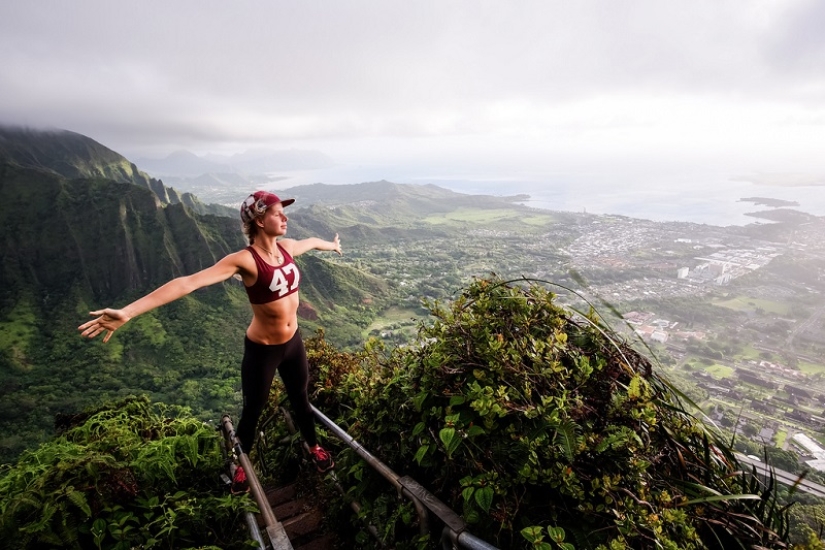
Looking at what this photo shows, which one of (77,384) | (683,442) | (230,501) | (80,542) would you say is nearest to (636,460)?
(683,442)

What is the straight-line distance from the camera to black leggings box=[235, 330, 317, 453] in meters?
3.06

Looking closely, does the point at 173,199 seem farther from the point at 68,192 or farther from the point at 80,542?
the point at 80,542

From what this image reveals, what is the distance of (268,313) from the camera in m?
2.96

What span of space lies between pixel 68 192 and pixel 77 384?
59.0 meters

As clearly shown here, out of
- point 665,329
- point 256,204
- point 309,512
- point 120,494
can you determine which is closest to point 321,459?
point 309,512

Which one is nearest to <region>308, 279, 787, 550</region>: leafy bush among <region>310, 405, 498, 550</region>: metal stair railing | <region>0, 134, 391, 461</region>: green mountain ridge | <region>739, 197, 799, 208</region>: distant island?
<region>310, 405, 498, 550</region>: metal stair railing

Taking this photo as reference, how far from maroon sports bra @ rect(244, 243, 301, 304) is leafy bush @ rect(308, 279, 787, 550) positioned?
4.23 feet

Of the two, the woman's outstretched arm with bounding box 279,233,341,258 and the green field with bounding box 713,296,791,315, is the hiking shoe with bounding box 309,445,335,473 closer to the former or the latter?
the woman's outstretched arm with bounding box 279,233,341,258

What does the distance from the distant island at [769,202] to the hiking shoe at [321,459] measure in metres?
133

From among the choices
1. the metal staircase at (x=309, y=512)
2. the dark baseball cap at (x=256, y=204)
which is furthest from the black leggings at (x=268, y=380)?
A: the dark baseball cap at (x=256, y=204)

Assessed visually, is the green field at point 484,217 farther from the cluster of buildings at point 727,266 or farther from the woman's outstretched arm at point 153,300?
the woman's outstretched arm at point 153,300

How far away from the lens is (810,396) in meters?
26.0

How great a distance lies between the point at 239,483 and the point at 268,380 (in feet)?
2.40

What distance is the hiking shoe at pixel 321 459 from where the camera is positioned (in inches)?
127
